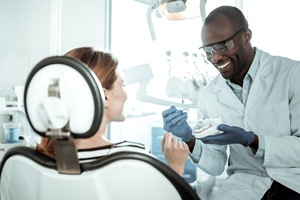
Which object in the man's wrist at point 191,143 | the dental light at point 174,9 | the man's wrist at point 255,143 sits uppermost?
the dental light at point 174,9

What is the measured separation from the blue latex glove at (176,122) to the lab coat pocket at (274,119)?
0.35 m

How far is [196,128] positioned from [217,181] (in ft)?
2.15

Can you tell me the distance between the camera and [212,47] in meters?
1.71

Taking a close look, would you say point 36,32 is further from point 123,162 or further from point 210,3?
point 123,162

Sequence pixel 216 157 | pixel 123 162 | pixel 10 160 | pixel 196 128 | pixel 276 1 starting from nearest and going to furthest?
pixel 123 162 < pixel 10 160 < pixel 196 128 < pixel 216 157 < pixel 276 1

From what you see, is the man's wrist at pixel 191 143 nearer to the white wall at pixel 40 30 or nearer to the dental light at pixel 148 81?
the dental light at pixel 148 81

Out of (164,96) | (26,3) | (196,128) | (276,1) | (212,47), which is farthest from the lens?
(26,3)

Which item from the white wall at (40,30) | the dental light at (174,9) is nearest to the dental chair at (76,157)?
the dental light at (174,9)

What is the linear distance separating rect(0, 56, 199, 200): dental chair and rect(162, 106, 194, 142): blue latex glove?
0.84 meters

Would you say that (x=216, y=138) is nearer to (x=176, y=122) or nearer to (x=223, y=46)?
(x=176, y=122)

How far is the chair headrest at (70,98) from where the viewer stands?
0.72 meters

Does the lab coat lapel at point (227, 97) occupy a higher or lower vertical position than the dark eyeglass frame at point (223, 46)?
lower

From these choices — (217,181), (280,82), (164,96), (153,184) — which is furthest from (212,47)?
(153,184)

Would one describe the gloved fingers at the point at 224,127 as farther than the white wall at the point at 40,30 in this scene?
No
